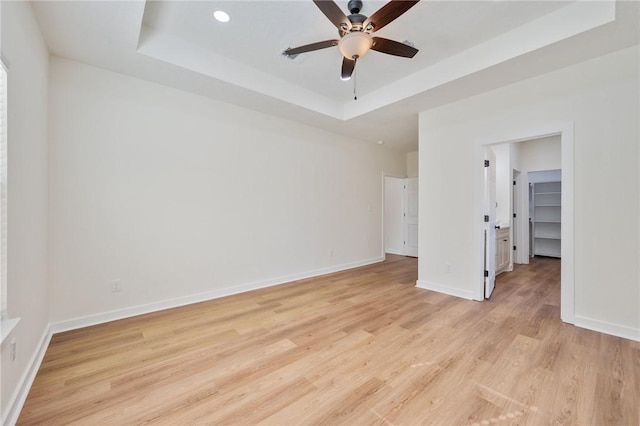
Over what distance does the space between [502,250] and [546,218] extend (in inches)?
116

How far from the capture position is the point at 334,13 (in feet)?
6.43

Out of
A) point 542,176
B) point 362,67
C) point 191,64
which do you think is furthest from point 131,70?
point 542,176

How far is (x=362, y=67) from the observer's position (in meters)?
3.32

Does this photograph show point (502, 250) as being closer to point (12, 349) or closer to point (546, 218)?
point (546, 218)

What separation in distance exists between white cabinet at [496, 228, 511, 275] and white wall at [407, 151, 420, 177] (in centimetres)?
246

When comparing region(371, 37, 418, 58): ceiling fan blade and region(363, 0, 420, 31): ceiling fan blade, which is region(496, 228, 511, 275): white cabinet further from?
region(363, 0, 420, 31): ceiling fan blade

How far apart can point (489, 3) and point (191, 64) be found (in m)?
2.95

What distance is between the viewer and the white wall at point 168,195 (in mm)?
2725

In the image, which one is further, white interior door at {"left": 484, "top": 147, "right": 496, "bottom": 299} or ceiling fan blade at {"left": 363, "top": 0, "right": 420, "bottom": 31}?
white interior door at {"left": 484, "top": 147, "right": 496, "bottom": 299}

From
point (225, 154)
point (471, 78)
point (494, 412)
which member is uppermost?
point (471, 78)

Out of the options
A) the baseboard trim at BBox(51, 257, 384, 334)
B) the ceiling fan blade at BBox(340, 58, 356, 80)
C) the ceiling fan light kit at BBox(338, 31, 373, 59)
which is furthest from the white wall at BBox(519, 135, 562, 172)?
the ceiling fan light kit at BBox(338, 31, 373, 59)

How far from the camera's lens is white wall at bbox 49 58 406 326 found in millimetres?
2725

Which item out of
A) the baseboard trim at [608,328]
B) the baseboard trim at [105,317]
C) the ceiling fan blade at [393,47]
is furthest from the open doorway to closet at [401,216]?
the ceiling fan blade at [393,47]

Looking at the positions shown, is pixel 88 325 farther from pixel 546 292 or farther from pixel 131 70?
pixel 546 292
